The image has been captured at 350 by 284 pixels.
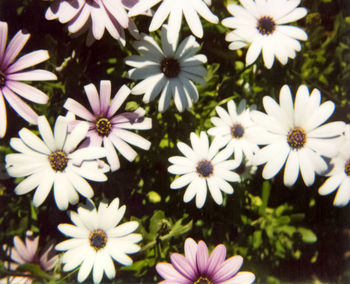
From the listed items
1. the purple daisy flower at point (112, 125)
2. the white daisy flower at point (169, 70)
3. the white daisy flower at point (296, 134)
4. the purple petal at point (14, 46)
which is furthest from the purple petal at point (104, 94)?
the white daisy flower at point (296, 134)

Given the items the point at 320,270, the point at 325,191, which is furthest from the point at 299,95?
the point at 320,270

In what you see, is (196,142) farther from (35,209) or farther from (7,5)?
(7,5)

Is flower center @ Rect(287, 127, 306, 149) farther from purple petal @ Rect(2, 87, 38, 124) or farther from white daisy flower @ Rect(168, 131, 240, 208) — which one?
purple petal @ Rect(2, 87, 38, 124)

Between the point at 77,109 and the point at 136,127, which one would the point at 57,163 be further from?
the point at 136,127

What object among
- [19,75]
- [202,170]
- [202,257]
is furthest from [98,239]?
[19,75]

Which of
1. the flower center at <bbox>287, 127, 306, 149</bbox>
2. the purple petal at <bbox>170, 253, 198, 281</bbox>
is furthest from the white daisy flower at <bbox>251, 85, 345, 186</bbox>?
the purple petal at <bbox>170, 253, 198, 281</bbox>
